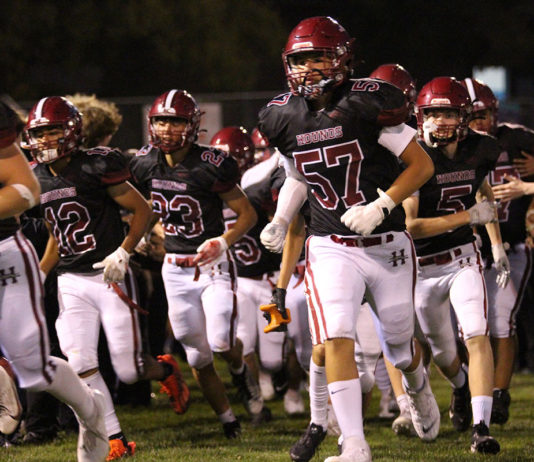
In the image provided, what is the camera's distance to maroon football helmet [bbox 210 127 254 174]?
793cm

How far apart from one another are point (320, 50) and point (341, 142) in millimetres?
428

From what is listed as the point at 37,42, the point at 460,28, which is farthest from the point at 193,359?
the point at 460,28

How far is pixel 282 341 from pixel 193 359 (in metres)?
1.38

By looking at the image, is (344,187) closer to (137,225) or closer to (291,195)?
(291,195)

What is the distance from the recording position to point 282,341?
7637 mm

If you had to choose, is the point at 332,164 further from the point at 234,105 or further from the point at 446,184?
the point at 234,105

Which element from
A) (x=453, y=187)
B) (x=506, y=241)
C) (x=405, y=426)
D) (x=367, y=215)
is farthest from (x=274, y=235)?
Answer: (x=506, y=241)

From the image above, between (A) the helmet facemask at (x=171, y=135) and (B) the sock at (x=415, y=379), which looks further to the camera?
(A) the helmet facemask at (x=171, y=135)

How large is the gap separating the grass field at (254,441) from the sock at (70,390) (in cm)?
95

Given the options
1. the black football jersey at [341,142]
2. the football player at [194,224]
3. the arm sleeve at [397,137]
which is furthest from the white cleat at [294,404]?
the arm sleeve at [397,137]

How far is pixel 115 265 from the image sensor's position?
579cm

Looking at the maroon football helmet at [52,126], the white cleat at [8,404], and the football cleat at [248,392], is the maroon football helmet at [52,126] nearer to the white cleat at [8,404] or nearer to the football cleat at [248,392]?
the white cleat at [8,404]

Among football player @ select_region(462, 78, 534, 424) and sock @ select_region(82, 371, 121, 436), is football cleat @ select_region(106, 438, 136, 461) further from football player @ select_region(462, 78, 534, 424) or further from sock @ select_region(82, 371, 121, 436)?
football player @ select_region(462, 78, 534, 424)

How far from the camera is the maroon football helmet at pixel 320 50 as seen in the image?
4.94 metres
